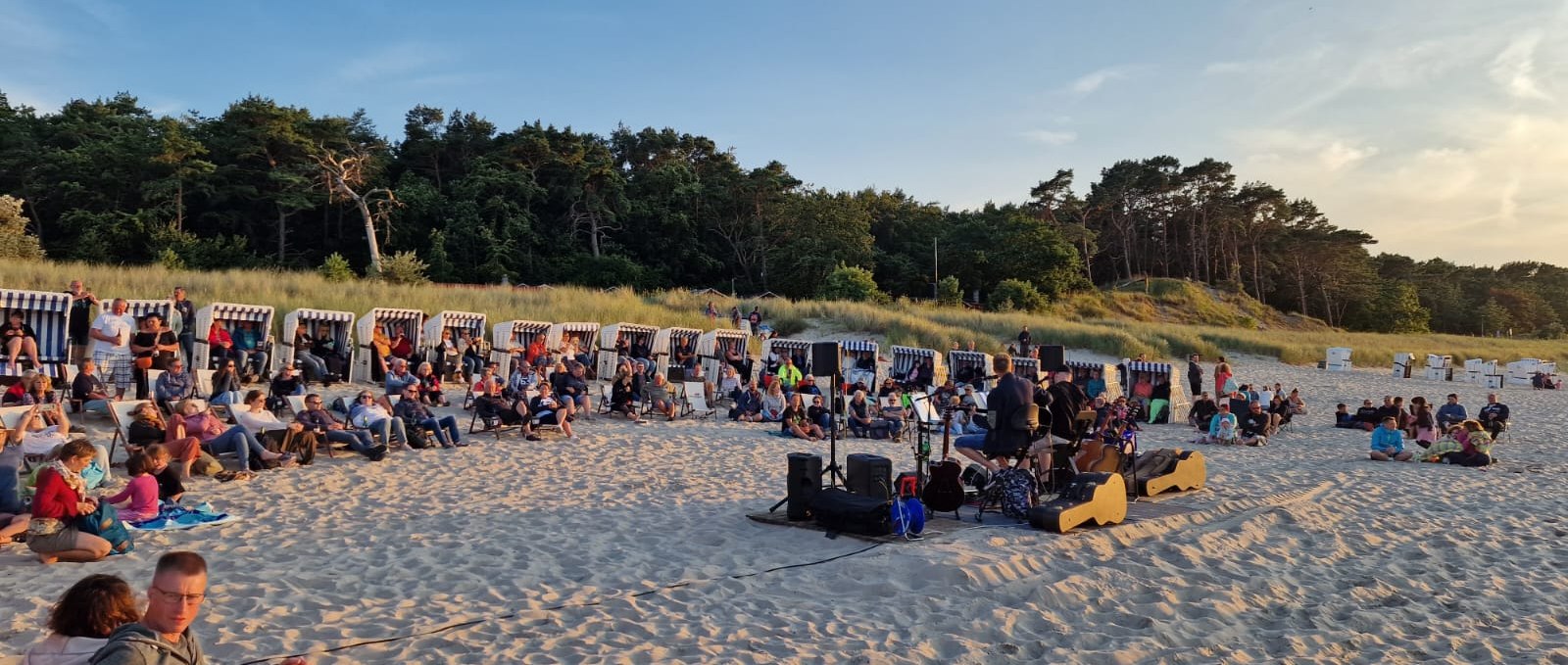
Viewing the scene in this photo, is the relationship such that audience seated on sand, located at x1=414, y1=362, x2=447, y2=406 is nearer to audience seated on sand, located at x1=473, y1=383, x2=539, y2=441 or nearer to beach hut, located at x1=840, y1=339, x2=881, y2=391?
audience seated on sand, located at x1=473, y1=383, x2=539, y2=441

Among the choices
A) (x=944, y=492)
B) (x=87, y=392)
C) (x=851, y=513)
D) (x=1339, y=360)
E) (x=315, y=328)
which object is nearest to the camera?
(x=851, y=513)

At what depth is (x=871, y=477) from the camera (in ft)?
23.9

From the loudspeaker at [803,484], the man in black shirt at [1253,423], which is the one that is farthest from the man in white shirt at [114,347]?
the man in black shirt at [1253,423]

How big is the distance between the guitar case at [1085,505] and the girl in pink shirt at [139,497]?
6541 mm

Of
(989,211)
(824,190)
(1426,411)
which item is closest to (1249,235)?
(989,211)

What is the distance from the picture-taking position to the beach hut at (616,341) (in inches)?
716

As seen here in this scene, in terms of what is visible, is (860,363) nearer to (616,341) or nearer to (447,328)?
(616,341)

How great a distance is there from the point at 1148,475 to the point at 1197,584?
115 inches

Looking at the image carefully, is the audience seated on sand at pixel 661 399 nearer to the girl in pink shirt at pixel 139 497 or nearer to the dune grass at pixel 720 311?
the dune grass at pixel 720 311

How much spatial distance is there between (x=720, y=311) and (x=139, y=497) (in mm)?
22044

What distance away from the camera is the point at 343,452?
32.4 ft

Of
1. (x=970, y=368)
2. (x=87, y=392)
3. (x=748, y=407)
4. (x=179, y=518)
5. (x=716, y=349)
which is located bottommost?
(x=179, y=518)

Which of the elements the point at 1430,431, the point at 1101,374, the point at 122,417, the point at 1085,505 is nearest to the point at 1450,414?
the point at 1430,431

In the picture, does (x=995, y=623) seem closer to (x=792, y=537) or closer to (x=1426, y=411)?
(x=792, y=537)
